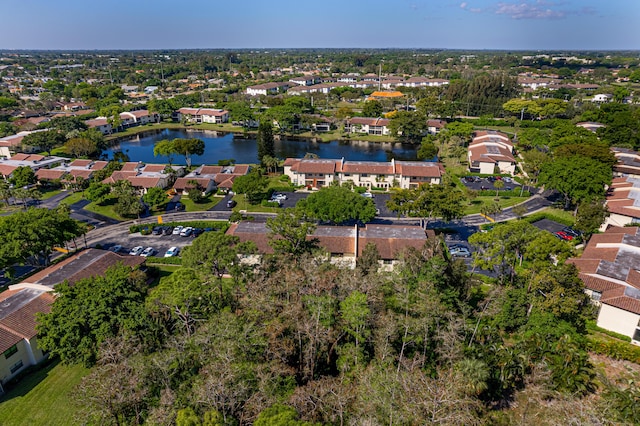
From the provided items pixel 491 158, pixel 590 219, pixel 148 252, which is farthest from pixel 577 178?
pixel 148 252

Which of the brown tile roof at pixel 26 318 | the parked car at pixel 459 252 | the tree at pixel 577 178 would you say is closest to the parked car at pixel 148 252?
the brown tile roof at pixel 26 318

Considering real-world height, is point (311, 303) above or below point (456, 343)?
above

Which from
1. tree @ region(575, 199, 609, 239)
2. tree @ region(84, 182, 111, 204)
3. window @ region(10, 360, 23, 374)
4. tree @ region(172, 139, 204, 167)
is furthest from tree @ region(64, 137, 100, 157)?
tree @ region(575, 199, 609, 239)

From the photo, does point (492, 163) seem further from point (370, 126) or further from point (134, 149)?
point (134, 149)

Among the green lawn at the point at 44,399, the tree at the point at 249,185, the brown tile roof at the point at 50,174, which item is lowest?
the green lawn at the point at 44,399

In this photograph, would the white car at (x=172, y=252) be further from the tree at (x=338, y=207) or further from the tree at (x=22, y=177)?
the tree at (x=22, y=177)

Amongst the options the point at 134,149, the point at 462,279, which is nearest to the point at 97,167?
the point at 134,149
